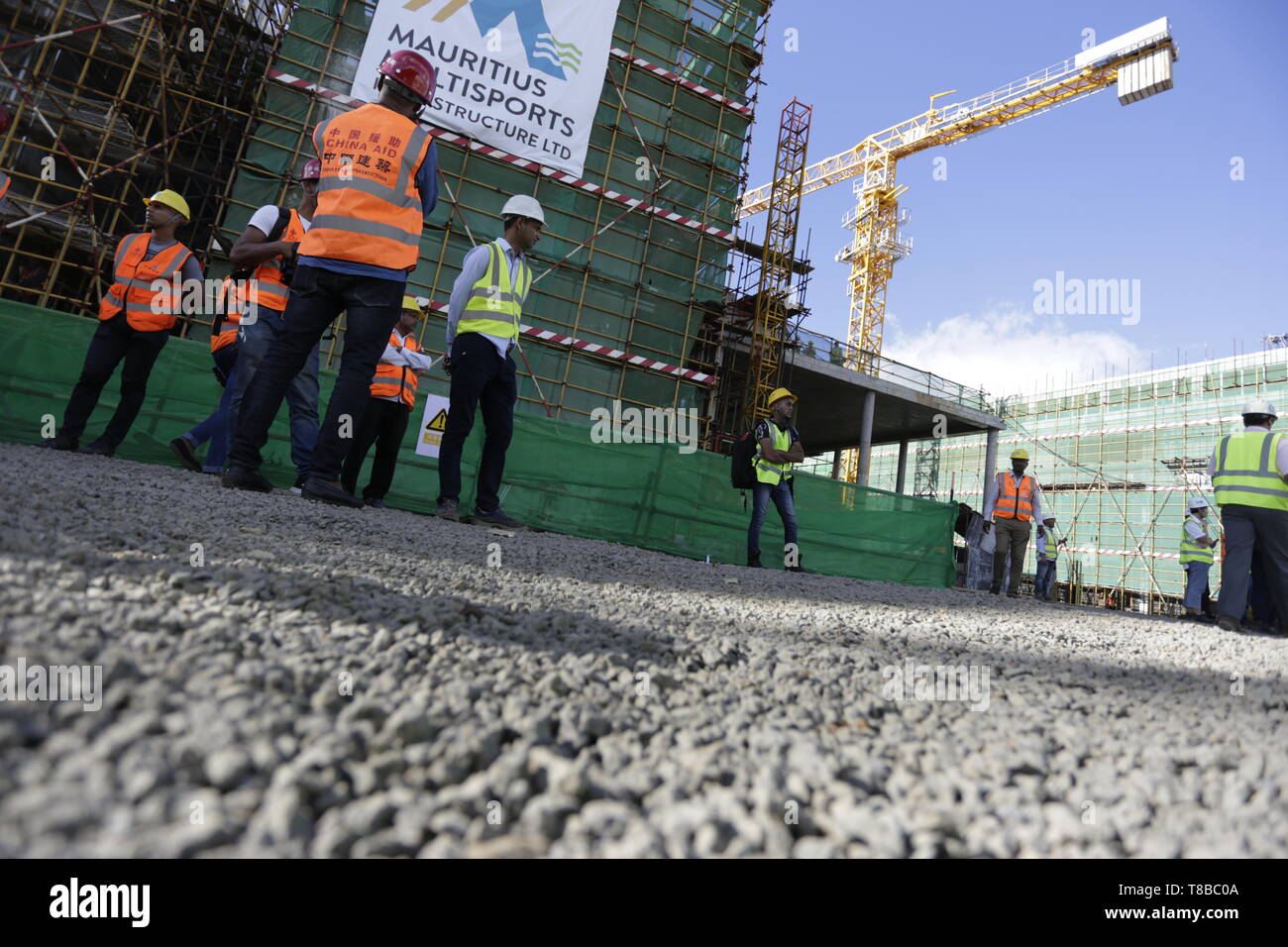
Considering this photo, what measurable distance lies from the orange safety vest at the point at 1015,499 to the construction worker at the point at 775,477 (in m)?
2.94

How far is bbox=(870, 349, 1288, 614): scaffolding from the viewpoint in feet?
87.9

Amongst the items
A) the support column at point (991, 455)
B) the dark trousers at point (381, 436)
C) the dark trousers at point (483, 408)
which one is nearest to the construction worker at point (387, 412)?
the dark trousers at point (381, 436)

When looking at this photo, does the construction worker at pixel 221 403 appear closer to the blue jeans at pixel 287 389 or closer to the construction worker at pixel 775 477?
the blue jeans at pixel 287 389

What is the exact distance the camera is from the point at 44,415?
553 cm

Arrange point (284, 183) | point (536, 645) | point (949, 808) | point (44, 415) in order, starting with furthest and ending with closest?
point (284, 183) → point (44, 415) → point (536, 645) → point (949, 808)

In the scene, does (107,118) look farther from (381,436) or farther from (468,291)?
(468,291)

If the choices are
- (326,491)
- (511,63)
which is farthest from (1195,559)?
(511,63)

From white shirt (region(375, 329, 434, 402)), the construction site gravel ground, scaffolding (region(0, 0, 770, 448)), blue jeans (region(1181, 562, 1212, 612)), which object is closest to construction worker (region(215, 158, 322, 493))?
white shirt (region(375, 329, 434, 402))

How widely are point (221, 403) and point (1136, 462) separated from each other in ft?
113

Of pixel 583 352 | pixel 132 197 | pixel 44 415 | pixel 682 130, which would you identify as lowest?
pixel 44 415
